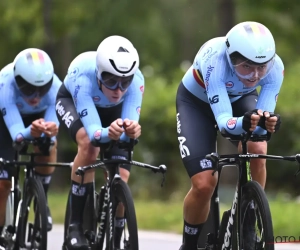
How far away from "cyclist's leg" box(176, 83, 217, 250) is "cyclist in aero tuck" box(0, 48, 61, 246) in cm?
157

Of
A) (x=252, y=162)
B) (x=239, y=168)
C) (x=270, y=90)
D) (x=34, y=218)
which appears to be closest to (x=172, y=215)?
(x=34, y=218)

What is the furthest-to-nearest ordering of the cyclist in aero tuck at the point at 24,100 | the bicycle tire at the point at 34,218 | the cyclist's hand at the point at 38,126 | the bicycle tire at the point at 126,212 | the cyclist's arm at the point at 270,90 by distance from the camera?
the cyclist in aero tuck at the point at 24,100 < the cyclist's hand at the point at 38,126 < the bicycle tire at the point at 34,218 < the cyclist's arm at the point at 270,90 < the bicycle tire at the point at 126,212

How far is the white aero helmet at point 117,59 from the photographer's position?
775 centimetres

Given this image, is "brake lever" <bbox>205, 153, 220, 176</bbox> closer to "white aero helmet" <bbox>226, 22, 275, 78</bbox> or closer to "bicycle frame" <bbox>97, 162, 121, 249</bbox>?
"white aero helmet" <bbox>226, 22, 275, 78</bbox>

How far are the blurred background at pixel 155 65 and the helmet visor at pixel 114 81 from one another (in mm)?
5572

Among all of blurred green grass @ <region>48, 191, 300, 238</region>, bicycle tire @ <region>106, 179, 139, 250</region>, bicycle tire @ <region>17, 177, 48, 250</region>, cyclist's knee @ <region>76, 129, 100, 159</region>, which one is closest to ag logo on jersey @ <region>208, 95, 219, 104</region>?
bicycle tire @ <region>106, 179, 139, 250</region>

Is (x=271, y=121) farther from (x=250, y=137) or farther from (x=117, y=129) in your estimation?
(x=117, y=129)

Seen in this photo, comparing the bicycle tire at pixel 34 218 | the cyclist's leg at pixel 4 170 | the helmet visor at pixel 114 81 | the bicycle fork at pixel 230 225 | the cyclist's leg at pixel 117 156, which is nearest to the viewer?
the bicycle fork at pixel 230 225

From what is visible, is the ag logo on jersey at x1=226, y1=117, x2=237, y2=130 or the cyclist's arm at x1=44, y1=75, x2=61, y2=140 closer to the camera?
the ag logo on jersey at x1=226, y1=117, x2=237, y2=130

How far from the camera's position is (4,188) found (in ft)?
30.6

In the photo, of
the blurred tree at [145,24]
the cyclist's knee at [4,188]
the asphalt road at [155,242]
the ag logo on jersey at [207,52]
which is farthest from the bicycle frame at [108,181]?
the blurred tree at [145,24]

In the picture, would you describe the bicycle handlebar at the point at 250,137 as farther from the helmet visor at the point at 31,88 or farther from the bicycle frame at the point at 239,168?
the helmet visor at the point at 31,88

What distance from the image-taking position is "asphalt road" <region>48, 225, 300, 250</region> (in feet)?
33.4

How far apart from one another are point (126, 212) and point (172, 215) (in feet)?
20.5
